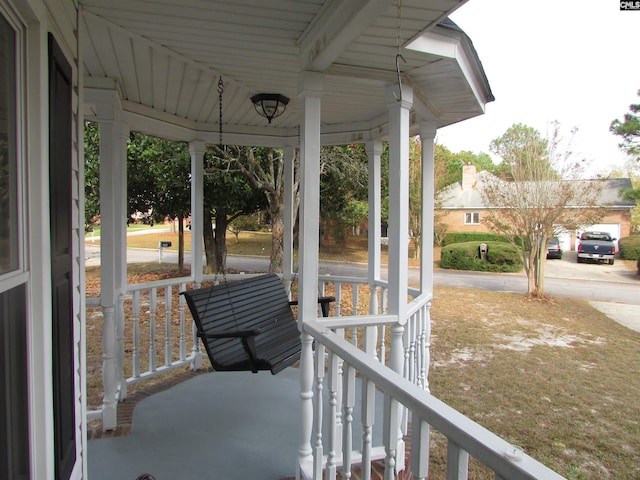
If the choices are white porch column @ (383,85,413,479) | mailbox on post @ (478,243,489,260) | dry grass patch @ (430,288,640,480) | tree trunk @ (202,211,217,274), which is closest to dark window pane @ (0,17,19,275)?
white porch column @ (383,85,413,479)

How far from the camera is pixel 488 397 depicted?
4598mm

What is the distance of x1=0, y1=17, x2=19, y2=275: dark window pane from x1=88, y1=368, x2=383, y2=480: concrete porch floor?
1677 millimetres

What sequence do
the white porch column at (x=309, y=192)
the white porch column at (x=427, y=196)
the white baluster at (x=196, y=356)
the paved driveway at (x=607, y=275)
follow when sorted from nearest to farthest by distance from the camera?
1. the white porch column at (x=309, y=192)
2. the white porch column at (x=427, y=196)
3. the white baluster at (x=196, y=356)
4. the paved driveway at (x=607, y=275)

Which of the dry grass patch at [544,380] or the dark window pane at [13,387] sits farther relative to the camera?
the dry grass patch at [544,380]

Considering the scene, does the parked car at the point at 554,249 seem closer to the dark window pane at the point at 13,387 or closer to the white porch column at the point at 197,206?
the white porch column at the point at 197,206

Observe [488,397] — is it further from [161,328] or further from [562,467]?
[161,328]

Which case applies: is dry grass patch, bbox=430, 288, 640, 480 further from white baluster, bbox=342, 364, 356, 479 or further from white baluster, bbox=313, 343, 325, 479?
white baluster, bbox=342, 364, 356, 479

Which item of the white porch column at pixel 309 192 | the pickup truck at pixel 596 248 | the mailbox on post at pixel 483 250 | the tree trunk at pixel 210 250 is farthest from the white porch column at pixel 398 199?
the pickup truck at pixel 596 248

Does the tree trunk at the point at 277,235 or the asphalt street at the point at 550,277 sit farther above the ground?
the tree trunk at the point at 277,235

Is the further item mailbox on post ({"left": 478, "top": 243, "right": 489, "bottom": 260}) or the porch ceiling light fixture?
mailbox on post ({"left": 478, "top": 243, "right": 489, "bottom": 260})

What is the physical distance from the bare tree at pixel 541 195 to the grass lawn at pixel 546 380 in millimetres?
1769

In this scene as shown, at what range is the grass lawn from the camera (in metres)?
3.45

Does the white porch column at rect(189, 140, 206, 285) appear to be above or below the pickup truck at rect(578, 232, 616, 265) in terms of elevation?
above

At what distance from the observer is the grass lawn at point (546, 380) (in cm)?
345
